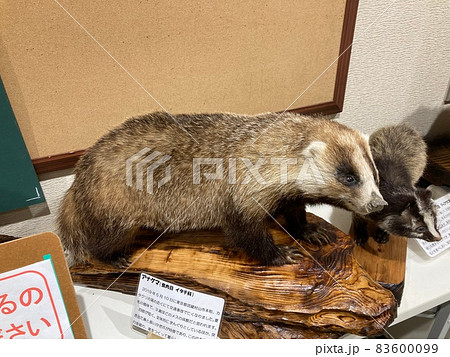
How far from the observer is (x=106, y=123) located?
42.6 inches

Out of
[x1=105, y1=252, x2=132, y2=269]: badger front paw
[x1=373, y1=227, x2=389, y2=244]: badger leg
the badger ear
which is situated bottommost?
[x1=373, y1=227, x2=389, y2=244]: badger leg

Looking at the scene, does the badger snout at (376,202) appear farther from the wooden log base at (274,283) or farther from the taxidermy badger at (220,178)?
the wooden log base at (274,283)

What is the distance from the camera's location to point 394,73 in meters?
1.35

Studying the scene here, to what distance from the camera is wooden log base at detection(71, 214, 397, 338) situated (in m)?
0.90

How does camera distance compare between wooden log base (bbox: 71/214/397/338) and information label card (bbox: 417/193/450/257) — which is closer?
wooden log base (bbox: 71/214/397/338)

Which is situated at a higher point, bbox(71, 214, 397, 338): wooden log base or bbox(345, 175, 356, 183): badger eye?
bbox(345, 175, 356, 183): badger eye

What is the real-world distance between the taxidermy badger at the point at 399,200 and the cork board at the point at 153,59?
0.95ft

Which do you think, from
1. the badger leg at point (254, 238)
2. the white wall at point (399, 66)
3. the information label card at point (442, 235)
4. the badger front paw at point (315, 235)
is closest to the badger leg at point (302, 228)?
the badger front paw at point (315, 235)

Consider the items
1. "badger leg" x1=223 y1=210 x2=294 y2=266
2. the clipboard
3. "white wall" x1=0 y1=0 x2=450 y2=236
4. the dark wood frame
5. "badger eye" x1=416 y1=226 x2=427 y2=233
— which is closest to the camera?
the clipboard

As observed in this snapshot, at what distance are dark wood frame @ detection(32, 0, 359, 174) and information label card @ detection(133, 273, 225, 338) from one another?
0.42 m

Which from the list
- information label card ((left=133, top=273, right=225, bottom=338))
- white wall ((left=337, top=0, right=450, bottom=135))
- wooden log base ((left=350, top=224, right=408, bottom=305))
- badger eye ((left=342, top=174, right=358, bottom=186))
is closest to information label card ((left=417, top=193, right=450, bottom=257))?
wooden log base ((left=350, top=224, right=408, bottom=305))

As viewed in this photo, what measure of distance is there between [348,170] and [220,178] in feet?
0.91

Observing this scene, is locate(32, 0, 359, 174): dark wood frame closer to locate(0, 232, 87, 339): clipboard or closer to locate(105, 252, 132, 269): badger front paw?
locate(105, 252, 132, 269): badger front paw
